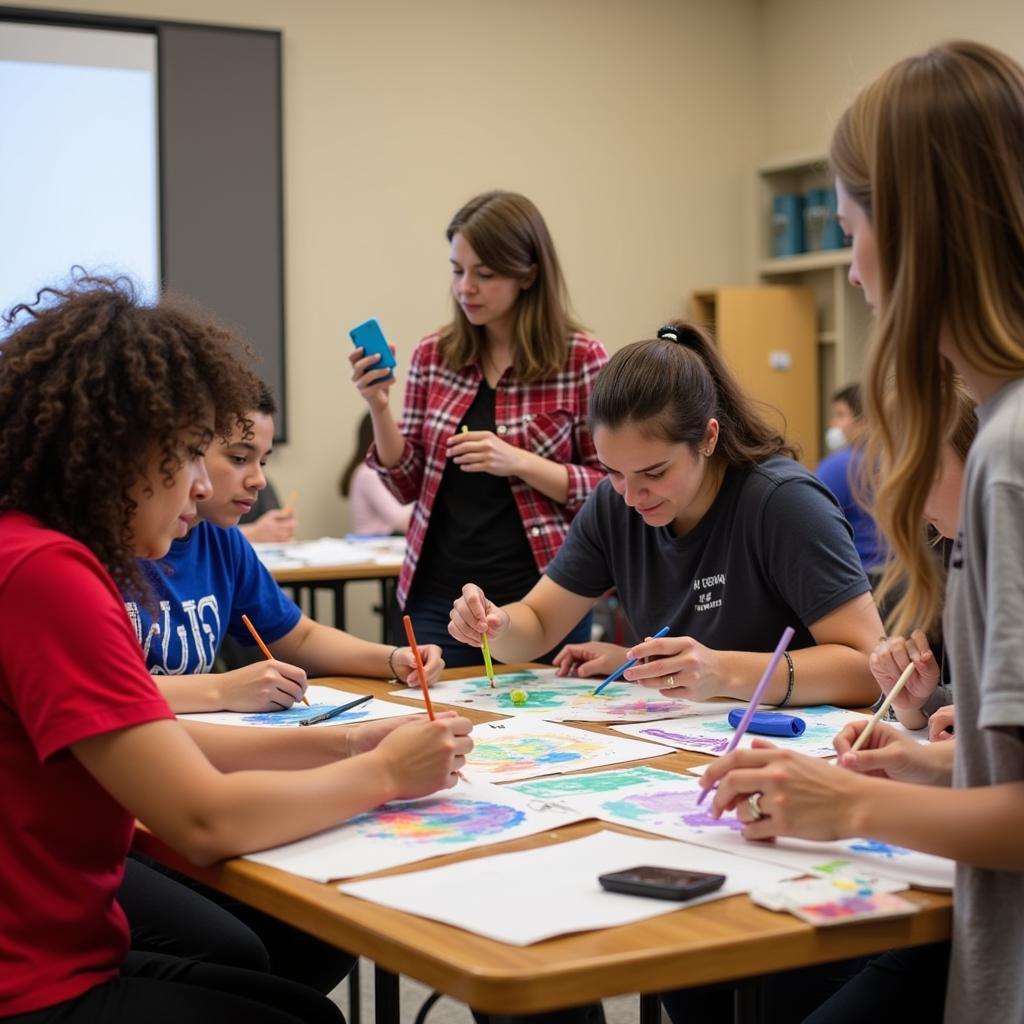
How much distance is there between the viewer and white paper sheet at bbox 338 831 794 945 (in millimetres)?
1021

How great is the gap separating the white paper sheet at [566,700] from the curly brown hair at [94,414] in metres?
0.74

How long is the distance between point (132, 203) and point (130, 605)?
12.5 ft

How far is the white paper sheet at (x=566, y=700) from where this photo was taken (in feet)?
6.08

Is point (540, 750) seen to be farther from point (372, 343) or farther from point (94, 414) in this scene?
point (372, 343)

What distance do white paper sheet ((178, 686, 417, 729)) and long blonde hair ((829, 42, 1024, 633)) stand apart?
35.3 inches

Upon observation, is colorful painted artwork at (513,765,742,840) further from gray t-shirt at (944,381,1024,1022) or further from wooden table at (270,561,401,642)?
wooden table at (270,561,401,642)

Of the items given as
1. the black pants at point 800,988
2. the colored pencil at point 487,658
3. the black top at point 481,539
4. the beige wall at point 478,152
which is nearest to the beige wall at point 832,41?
the beige wall at point 478,152

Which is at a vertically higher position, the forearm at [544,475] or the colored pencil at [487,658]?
the forearm at [544,475]

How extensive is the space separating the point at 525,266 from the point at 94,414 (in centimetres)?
167

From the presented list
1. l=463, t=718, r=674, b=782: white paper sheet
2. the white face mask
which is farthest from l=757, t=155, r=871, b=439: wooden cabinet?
l=463, t=718, r=674, b=782: white paper sheet

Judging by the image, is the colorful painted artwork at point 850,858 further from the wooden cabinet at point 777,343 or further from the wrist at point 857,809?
the wooden cabinet at point 777,343

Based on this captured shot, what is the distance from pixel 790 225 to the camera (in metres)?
6.47

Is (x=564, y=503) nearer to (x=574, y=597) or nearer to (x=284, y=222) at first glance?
(x=574, y=597)

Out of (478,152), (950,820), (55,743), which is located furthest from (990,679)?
(478,152)
